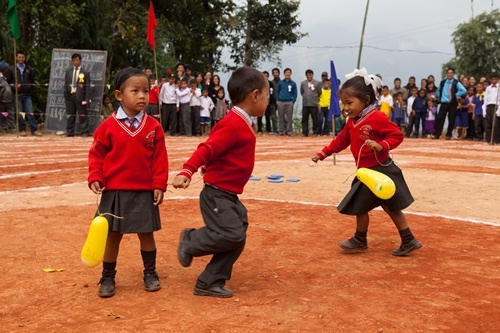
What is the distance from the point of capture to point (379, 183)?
5020 mm

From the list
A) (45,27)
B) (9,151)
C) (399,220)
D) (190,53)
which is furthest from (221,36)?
(399,220)

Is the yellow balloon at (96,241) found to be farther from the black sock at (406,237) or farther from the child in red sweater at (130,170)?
the black sock at (406,237)

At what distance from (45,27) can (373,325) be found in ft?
71.1

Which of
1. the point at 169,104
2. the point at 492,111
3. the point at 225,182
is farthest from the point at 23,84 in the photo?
the point at 225,182

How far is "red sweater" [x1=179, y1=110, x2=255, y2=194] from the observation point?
4102 millimetres

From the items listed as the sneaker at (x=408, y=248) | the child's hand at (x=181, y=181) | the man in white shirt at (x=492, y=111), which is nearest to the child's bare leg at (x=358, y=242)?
the sneaker at (x=408, y=248)

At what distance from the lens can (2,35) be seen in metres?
20.2

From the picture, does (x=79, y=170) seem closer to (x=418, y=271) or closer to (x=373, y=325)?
(x=418, y=271)

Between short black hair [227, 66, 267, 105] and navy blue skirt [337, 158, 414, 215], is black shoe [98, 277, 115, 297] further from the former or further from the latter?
navy blue skirt [337, 158, 414, 215]

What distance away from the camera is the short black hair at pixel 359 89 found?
524 centimetres

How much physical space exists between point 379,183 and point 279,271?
1044mm

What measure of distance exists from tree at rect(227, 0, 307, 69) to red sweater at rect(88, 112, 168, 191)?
1049 inches

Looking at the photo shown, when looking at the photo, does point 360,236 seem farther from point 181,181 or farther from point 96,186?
point 96,186

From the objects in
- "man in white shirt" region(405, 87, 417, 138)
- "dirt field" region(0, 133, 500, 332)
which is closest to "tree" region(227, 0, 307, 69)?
"man in white shirt" region(405, 87, 417, 138)
